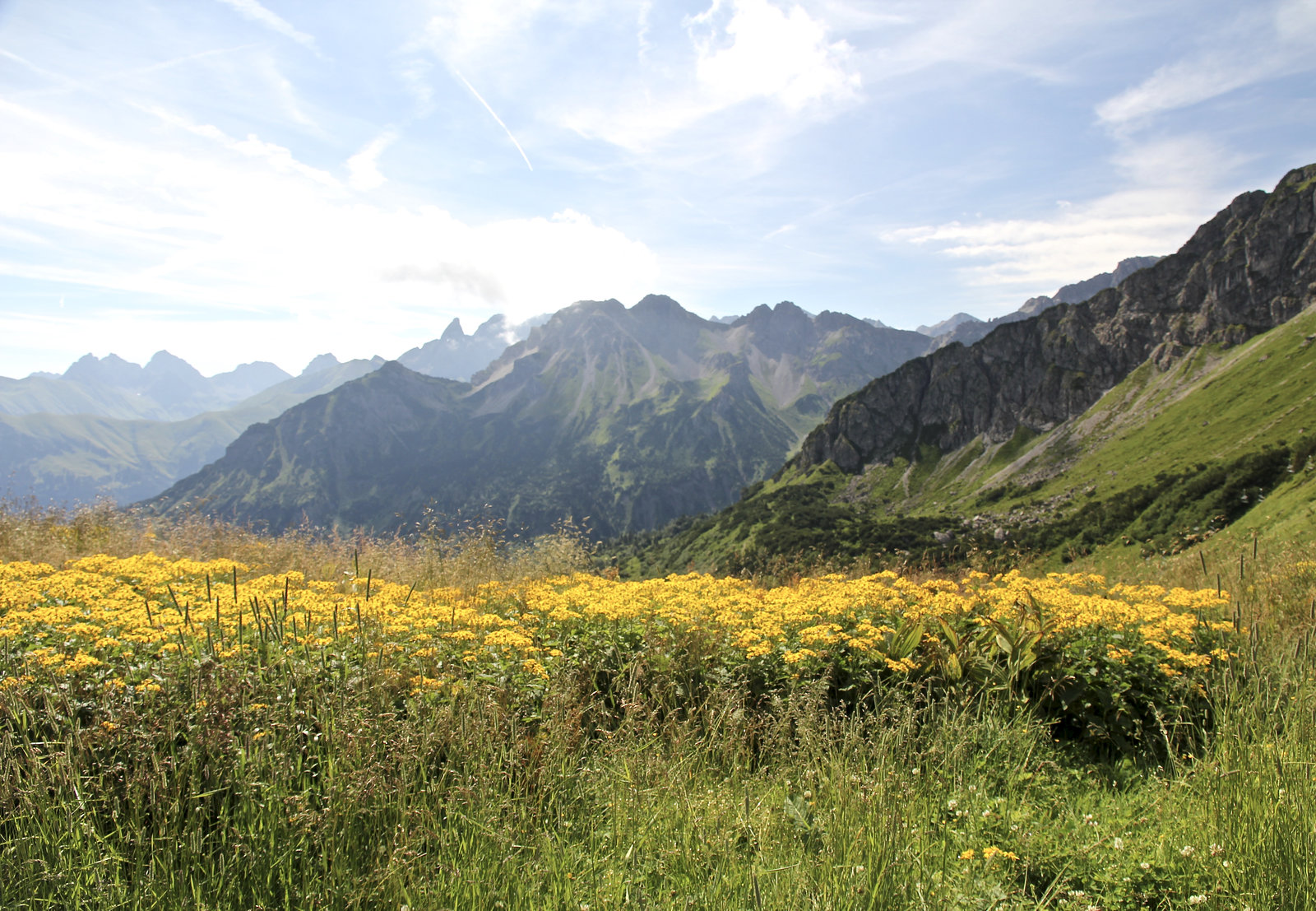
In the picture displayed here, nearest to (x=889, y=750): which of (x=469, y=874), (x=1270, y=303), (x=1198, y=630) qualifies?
(x=469, y=874)

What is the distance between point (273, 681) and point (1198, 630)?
30.8 ft

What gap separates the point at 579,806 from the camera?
4.72 meters

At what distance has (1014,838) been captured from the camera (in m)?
4.60

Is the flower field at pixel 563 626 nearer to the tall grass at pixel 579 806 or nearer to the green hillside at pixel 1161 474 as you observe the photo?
the tall grass at pixel 579 806

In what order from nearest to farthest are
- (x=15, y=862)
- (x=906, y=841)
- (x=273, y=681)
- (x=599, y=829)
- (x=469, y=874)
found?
1. (x=15, y=862)
2. (x=469, y=874)
3. (x=906, y=841)
4. (x=599, y=829)
5. (x=273, y=681)

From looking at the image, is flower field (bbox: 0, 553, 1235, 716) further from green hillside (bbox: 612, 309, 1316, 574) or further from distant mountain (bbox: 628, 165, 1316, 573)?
distant mountain (bbox: 628, 165, 1316, 573)

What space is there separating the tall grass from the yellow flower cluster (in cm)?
40

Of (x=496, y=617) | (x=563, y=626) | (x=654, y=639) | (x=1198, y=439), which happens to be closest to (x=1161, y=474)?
(x=1198, y=439)

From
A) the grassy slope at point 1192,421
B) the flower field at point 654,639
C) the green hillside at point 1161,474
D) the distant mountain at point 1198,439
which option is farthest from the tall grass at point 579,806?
the grassy slope at point 1192,421

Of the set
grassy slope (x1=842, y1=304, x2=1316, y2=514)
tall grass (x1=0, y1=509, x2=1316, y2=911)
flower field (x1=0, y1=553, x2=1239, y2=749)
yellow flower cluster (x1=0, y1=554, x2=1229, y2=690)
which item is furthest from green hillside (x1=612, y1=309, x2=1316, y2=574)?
tall grass (x1=0, y1=509, x2=1316, y2=911)

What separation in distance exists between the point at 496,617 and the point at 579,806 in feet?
8.05

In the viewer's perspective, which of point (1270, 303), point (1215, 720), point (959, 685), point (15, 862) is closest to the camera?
point (15, 862)

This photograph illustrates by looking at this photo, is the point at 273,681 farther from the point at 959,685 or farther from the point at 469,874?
the point at 959,685

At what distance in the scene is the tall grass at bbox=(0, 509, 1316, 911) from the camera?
3.55 m
